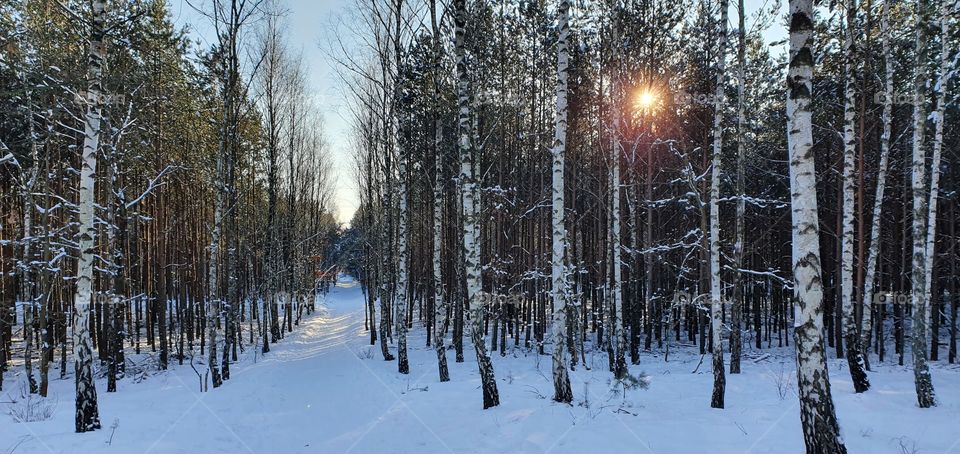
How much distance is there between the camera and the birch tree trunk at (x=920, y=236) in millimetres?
7750

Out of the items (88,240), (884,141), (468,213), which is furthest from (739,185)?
(88,240)

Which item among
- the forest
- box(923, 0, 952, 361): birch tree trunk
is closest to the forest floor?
the forest

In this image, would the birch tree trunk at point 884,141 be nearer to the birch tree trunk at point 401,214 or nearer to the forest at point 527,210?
the forest at point 527,210

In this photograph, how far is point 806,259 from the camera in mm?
4578

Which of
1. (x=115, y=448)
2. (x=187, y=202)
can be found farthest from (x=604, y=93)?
(x=187, y=202)

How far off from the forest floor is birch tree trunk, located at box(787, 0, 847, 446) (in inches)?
54.2

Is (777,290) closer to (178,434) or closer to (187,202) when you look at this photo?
(178,434)

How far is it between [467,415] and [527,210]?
9.23 metres

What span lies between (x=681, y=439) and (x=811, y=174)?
12.2 ft

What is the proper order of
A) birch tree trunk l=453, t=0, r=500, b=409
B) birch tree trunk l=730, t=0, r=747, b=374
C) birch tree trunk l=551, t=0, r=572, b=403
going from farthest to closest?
birch tree trunk l=730, t=0, r=747, b=374 → birch tree trunk l=453, t=0, r=500, b=409 → birch tree trunk l=551, t=0, r=572, b=403

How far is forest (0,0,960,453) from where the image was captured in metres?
7.27

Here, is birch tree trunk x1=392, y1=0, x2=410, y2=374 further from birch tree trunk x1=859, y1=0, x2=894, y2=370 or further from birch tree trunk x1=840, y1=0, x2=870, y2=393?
birch tree trunk x1=859, y1=0, x2=894, y2=370

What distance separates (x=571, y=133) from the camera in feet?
55.9

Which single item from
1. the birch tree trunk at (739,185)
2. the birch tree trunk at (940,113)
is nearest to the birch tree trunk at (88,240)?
the birch tree trunk at (739,185)
